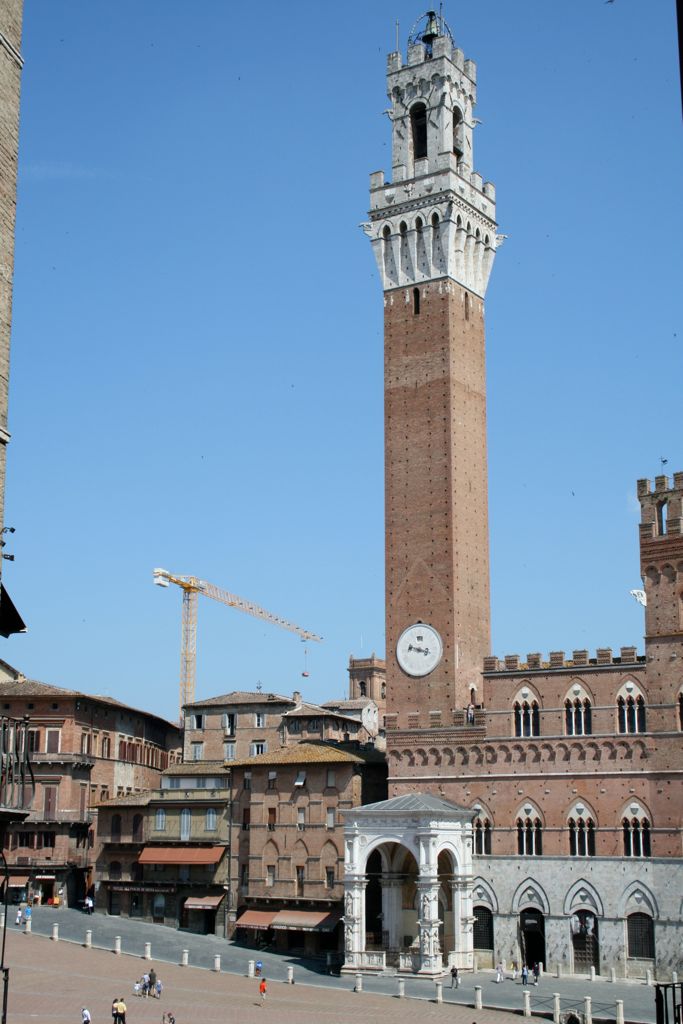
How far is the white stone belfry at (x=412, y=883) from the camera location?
52969mm

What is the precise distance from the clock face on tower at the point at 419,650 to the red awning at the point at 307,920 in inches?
433

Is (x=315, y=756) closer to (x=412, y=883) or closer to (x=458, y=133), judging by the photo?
(x=412, y=883)

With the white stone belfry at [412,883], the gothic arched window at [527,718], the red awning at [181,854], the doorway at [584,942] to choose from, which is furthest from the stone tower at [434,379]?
the red awning at [181,854]

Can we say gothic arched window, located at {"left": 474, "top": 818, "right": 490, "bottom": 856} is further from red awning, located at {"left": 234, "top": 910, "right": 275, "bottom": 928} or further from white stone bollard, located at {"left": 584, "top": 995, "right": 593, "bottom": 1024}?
white stone bollard, located at {"left": 584, "top": 995, "right": 593, "bottom": 1024}

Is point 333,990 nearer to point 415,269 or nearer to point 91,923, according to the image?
point 91,923

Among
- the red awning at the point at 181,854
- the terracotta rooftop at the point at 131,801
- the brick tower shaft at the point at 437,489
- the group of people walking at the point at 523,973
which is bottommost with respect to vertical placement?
the group of people walking at the point at 523,973

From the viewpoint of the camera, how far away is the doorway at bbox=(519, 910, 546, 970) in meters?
54.2

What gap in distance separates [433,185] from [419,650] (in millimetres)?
21208

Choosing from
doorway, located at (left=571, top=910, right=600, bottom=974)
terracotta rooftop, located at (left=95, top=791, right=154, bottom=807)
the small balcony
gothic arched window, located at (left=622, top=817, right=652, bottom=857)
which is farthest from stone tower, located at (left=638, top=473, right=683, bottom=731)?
the small balcony

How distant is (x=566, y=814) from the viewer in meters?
54.5

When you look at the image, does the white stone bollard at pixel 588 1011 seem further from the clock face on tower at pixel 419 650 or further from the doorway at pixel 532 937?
the clock face on tower at pixel 419 650

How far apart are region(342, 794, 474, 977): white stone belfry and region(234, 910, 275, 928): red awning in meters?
6.00

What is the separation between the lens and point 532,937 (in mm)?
54531

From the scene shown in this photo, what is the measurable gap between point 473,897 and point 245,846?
42.8 feet
